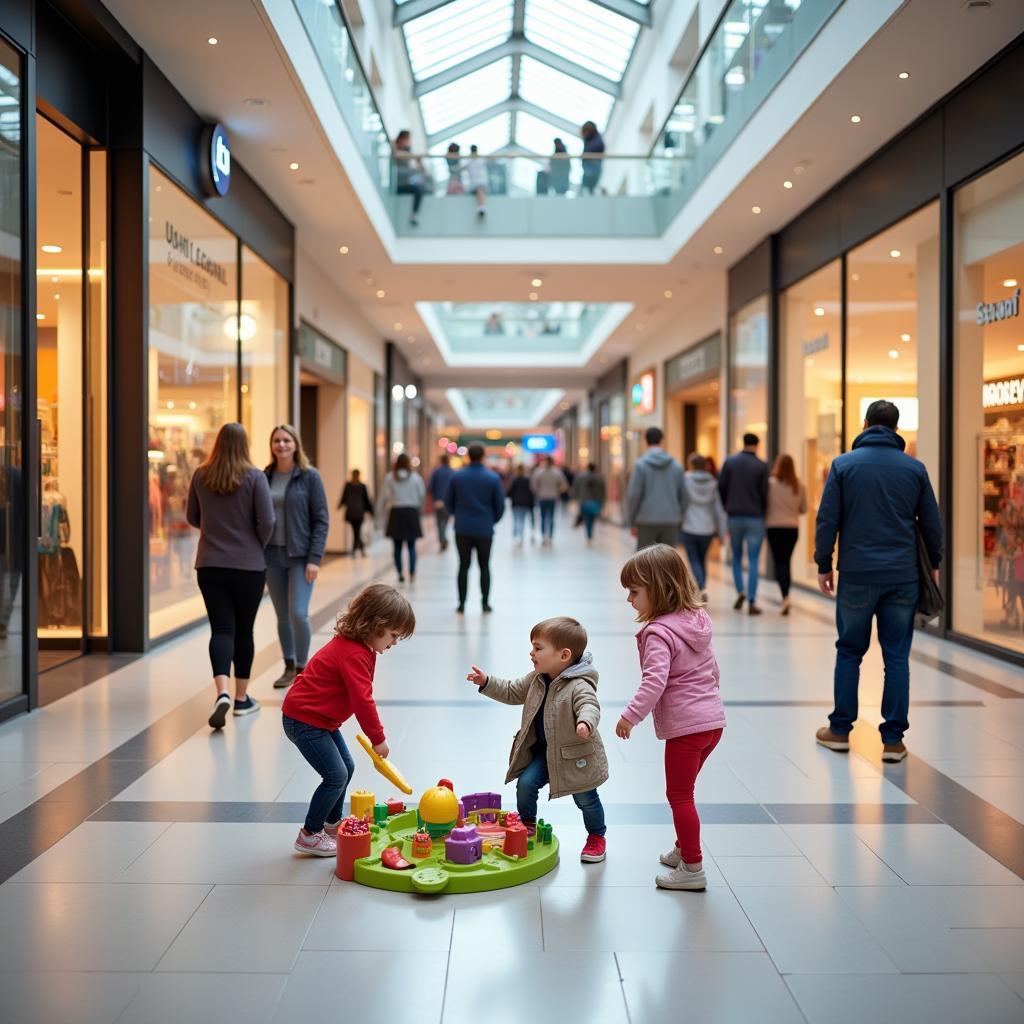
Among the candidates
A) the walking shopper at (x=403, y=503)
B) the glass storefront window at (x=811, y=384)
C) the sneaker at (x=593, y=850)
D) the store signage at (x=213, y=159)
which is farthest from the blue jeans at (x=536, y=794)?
the walking shopper at (x=403, y=503)

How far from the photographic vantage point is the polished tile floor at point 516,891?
2.62 meters

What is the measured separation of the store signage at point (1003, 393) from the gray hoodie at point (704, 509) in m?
2.95

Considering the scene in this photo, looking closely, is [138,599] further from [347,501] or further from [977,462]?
[347,501]

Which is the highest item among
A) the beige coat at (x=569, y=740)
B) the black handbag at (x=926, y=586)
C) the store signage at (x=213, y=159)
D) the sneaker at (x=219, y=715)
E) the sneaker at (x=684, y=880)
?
the store signage at (x=213, y=159)

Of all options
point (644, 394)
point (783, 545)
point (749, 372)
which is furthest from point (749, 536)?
point (644, 394)

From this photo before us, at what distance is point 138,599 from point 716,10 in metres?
10.3

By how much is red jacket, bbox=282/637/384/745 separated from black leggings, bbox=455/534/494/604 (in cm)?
644

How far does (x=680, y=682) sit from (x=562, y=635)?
1.28 feet

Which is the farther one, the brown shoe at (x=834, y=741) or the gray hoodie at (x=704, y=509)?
the gray hoodie at (x=704, y=509)

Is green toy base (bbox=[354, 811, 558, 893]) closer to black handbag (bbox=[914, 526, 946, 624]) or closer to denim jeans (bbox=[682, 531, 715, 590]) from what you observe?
black handbag (bbox=[914, 526, 946, 624])

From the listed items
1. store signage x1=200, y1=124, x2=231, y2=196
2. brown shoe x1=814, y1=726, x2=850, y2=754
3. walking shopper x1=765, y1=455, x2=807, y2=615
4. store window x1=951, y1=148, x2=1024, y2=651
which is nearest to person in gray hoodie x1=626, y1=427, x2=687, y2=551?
walking shopper x1=765, y1=455, x2=807, y2=615

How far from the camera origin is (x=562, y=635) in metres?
3.39

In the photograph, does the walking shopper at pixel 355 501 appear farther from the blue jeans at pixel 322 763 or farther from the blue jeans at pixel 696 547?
the blue jeans at pixel 322 763

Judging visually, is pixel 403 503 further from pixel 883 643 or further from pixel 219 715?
pixel 883 643
